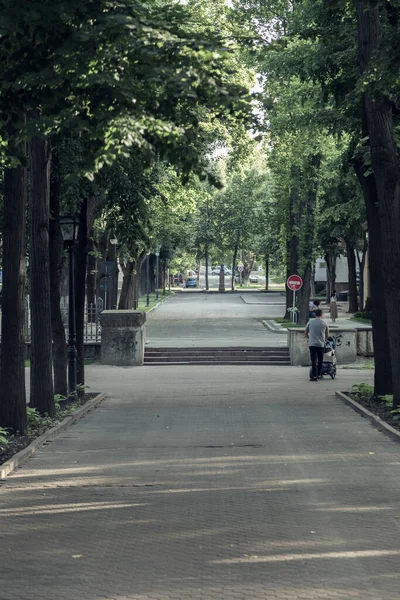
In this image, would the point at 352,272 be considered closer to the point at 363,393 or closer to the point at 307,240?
the point at 307,240

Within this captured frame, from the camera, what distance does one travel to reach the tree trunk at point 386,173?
1794cm

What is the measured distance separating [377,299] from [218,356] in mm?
15099

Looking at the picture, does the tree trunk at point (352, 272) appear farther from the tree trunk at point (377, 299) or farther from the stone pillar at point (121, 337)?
the tree trunk at point (377, 299)

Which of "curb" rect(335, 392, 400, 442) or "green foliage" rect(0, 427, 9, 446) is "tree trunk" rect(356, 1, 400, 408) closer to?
"curb" rect(335, 392, 400, 442)

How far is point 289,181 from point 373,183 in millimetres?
27703

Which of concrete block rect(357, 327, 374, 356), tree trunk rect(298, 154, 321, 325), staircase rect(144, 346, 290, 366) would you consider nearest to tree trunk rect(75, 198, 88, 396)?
staircase rect(144, 346, 290, 366)

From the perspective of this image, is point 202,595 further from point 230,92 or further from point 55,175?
point 55,175

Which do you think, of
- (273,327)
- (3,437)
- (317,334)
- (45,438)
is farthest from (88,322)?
(3,437)

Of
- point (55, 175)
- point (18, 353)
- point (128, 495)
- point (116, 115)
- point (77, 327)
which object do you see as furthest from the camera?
point (77, 327)

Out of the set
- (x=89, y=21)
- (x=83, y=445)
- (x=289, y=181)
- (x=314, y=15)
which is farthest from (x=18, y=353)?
(x=289, y=181)

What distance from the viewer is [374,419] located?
1822cm

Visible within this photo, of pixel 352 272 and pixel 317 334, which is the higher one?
pixel 352 272

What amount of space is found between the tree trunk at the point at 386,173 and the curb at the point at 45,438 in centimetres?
563

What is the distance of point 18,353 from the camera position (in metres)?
15.6
